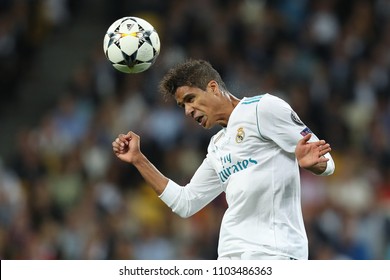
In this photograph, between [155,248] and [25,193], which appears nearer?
[155,248]

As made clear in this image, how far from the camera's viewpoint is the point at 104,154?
12297 millimetres

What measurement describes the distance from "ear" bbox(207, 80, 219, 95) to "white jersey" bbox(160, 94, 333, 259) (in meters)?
0.23

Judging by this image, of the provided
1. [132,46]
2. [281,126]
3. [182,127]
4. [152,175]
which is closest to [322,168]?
[281,126]

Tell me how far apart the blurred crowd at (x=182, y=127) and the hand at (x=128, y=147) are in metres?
3.97

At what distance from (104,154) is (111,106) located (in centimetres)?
82

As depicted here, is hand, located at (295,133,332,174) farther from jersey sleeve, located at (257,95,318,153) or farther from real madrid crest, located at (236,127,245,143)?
real madrid crest, located at (236,127,245,143)

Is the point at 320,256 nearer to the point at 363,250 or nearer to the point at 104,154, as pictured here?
the point at 363,250

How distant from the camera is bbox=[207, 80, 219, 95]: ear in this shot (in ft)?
20.6

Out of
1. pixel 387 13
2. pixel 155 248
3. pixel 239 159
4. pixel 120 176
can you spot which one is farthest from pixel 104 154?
pixel 239 159

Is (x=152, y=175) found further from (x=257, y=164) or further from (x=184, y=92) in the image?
(x=257, y=164)

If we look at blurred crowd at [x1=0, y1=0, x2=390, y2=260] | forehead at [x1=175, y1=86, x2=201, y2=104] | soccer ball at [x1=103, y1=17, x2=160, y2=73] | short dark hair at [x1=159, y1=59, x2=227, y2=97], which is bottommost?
blurred crowd at [x1=0, y1=0, x2=390, y2=260]

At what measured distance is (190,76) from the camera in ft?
20.8

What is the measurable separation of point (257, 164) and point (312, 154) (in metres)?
0.46

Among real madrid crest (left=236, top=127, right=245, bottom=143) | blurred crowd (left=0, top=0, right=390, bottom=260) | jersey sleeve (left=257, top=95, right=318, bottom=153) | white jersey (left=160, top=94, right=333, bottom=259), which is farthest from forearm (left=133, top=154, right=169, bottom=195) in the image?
blurred crowd (left=0, top=0, right=390, bottom=260)
